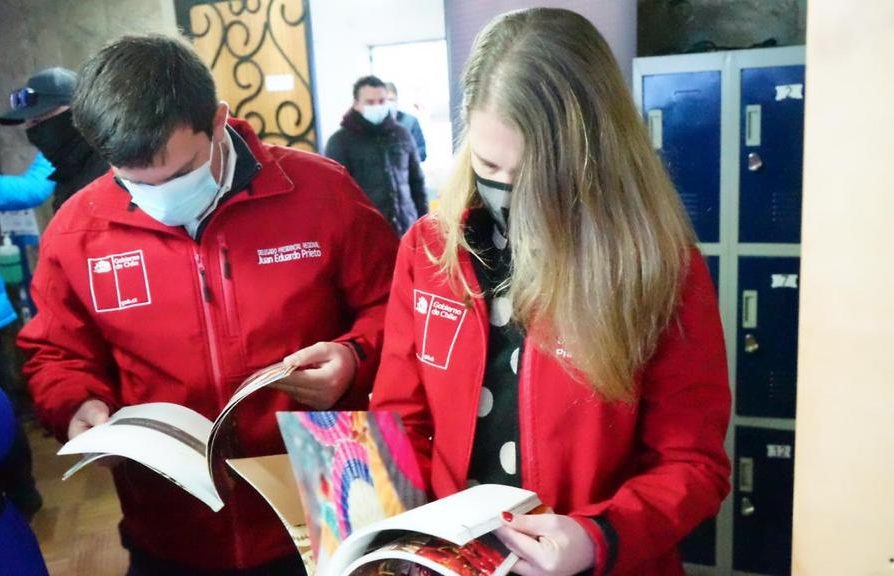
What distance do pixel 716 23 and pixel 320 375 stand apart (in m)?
2.35

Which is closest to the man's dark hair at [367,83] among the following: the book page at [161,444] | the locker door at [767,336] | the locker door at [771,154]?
the locker door at [771,154]

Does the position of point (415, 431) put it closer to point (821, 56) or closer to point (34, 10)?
point (821, 56)

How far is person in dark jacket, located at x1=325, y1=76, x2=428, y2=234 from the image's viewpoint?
4.01m

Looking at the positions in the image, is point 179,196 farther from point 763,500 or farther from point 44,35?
point 44,35

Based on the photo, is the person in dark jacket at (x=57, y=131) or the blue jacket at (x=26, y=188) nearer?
the person in dark jacket at (x=57, y=131)

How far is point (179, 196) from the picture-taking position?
4.17ft

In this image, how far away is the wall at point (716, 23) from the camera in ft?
9.20

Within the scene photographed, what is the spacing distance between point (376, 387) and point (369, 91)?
10.1 ft

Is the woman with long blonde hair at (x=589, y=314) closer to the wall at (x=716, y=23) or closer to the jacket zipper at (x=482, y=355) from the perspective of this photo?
the jacket zipper at (x=482, y=355)

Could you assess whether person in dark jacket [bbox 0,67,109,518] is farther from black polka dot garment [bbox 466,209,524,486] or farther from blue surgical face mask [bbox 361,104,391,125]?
black polka dot garment [bbox 466,209,524,486]

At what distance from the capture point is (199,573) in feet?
4.52

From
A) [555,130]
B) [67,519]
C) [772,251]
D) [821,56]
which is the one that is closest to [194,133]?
[555,130]

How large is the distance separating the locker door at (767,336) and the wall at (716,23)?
0.88 meters

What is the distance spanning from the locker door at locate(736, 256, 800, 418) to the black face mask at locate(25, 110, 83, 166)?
2142mm
